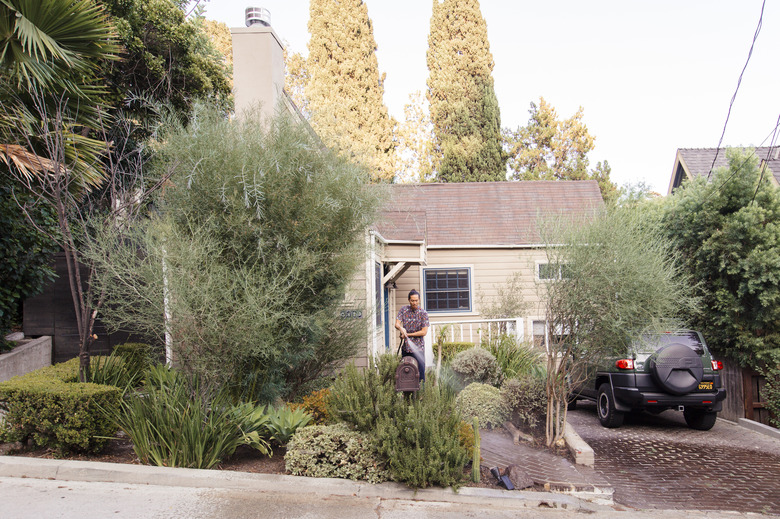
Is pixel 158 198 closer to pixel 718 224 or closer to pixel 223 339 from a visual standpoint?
pixel 223 339

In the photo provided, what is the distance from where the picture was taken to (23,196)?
763cm

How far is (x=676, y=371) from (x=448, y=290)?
7.61 m

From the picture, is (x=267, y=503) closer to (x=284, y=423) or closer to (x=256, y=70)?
(x=284, y=423)

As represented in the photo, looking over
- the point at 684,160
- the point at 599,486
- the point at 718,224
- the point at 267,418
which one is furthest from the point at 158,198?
the point at 684,160

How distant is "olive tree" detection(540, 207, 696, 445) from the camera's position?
6.25 metres

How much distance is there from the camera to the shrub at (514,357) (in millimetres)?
8930

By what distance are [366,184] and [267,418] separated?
299 cm

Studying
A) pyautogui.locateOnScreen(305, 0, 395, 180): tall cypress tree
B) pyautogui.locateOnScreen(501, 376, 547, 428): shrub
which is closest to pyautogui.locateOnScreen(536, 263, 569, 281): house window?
pyautogui.locateOnScreen(501, 376, 547, 428): shrub

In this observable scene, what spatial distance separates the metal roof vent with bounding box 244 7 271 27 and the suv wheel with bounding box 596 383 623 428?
7785 mm

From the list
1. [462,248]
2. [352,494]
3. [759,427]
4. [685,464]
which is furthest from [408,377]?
[462,248]

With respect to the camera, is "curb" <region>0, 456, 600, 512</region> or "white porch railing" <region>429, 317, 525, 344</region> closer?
"curb" <region>0, 456, 600, 512</region>

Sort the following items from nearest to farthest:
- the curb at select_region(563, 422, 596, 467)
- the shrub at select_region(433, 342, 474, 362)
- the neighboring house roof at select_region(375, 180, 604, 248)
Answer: the curb at select_region(563, 422, 596, 467) → the shrub at select_region(433, 342, 474, 362) → the neighboring house roof at select_region(375, 180, 604, 248)

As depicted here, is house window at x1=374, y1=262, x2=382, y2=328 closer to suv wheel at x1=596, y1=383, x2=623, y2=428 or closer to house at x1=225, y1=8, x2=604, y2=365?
house at x1=225, y1=8, x2=604, y2=365

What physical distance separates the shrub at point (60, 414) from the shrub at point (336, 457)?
5.89 feet
